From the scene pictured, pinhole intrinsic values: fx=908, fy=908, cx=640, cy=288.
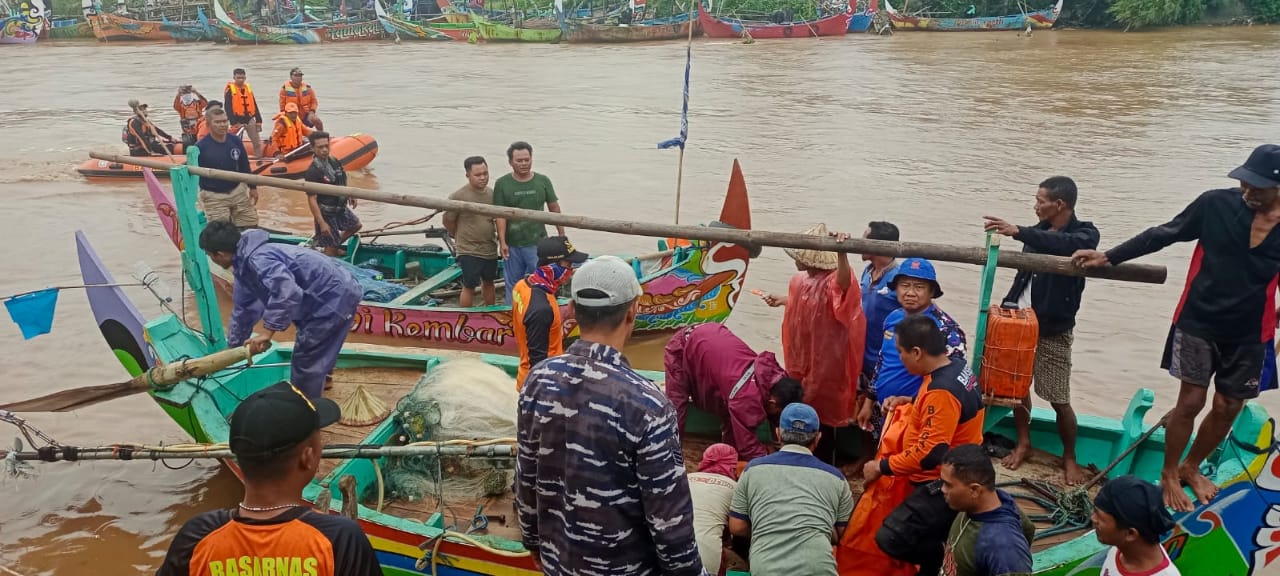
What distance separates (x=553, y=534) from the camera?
2422 millimetres

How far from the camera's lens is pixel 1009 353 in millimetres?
4020

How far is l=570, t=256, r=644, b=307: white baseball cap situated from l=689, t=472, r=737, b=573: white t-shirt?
1.47m

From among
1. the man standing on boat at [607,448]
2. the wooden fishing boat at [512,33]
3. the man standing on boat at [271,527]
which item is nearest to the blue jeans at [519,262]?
the man standing on boat at [607,448]

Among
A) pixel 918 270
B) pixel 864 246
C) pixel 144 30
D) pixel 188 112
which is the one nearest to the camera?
pixel 864 246

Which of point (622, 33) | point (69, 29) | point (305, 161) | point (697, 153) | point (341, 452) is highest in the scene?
point (622, 33)

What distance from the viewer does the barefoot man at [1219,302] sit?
3354mm

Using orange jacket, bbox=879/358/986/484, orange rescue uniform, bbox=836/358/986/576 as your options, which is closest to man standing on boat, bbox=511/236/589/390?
orange rescue uniform, bbox=836/358/986/576

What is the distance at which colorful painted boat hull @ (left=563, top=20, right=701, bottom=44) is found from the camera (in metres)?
39.8

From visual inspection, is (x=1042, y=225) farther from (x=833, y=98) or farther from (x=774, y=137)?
(x=833, y=98)

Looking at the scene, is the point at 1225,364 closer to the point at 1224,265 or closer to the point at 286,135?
the point at 1224,265

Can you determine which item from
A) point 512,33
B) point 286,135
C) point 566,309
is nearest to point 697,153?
point 286,135

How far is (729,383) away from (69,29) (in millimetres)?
49861

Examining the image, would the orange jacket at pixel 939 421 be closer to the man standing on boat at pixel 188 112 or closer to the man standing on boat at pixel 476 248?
the man standing on boat at pixel 476 248

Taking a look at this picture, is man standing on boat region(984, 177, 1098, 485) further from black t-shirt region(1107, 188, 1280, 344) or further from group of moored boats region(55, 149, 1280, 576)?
black t-shirt region(1107, 188, 1280, 344)
